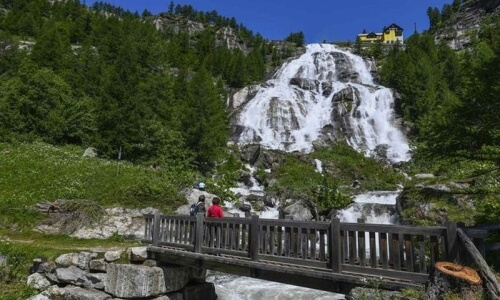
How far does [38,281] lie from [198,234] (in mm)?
5409

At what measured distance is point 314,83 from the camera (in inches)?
2370

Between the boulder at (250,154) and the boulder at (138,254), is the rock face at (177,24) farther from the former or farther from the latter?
the boulder at (138,254)

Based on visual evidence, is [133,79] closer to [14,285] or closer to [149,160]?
[149,160]

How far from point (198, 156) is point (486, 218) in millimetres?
27112

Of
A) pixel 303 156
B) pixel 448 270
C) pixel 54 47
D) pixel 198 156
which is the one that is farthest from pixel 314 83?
pixel 448 270

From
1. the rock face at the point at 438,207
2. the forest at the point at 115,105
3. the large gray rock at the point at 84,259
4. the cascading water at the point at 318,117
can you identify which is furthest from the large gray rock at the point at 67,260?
the cascading water at the point at 318,117

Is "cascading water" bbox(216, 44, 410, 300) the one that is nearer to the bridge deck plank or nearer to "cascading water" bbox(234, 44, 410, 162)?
"cascading water" bbox(234, 44, 410, 162)

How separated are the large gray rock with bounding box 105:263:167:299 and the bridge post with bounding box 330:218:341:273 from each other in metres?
6.08

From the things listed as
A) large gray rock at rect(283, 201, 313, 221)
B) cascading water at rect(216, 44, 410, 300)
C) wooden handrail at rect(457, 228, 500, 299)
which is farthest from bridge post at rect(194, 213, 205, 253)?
cascading water at rect(216, 44, 410, 300)

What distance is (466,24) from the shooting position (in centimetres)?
9006

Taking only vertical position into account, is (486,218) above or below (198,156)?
below

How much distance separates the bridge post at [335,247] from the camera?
7414mm

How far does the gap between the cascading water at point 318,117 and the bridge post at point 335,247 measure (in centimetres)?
3804

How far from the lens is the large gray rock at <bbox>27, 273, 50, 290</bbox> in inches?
466
